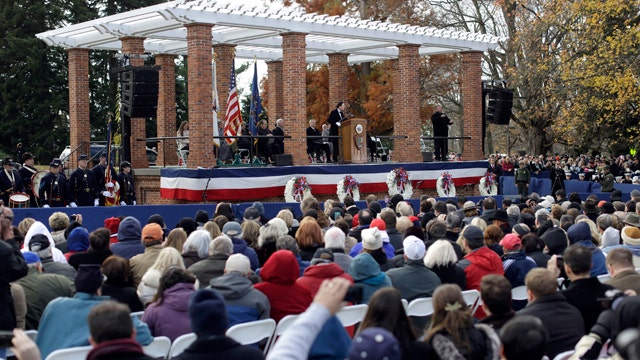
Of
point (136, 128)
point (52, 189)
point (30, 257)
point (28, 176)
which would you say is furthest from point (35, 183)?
point (30, 257)

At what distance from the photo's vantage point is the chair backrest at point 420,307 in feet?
22.9

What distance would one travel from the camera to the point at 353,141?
76.2ft

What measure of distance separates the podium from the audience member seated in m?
17.5

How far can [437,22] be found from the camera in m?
40.7

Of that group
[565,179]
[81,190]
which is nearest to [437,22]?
[565,179]

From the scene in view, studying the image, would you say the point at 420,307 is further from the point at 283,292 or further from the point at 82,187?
the point at 82,187

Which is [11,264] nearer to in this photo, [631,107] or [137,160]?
[137,160]

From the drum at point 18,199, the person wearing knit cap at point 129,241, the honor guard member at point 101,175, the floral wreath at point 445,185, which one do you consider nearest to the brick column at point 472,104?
the floral wreath at point 445,185

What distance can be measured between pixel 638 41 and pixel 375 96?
12544mm

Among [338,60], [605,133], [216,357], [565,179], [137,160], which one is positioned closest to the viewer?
[216,357]

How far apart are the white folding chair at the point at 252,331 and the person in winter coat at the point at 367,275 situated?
94 centimetres

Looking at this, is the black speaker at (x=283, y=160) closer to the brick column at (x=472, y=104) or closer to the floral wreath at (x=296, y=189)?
the floral wreath at (x=296, y=189)

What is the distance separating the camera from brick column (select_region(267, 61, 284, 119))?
95.5 ft

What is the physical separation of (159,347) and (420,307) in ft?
7.43
